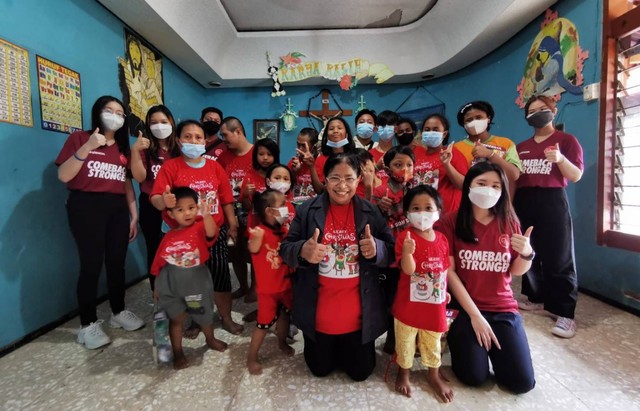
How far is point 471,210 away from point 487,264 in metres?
0.30

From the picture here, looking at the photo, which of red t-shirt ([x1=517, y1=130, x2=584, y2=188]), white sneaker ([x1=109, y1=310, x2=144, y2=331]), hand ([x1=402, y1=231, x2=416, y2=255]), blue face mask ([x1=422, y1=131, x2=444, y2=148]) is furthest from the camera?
white sneaker ([x1=109, y1=310, x2=144, y2=331])

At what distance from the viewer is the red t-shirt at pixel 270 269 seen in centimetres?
171

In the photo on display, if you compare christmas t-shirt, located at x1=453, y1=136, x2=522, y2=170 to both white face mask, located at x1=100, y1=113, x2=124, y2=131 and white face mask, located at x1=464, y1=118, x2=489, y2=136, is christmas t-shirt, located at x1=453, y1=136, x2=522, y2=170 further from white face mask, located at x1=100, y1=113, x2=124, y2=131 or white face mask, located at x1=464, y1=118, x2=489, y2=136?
white face mask, located at x1=100, y1=113, x2=124, y2=131

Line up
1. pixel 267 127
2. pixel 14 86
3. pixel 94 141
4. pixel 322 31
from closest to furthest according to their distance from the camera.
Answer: pixel 94 141 < pixel 14 86 < pixel 322 31 < pixel 267 127

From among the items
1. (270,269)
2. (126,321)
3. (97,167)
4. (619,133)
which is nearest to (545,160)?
(619,133)

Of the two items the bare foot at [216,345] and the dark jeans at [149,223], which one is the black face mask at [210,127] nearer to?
the dark jeans at [149,223]

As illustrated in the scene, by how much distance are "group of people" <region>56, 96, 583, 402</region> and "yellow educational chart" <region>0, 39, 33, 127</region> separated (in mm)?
418

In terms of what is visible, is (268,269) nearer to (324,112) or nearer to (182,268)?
(182,268)

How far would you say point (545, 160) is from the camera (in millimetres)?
2162

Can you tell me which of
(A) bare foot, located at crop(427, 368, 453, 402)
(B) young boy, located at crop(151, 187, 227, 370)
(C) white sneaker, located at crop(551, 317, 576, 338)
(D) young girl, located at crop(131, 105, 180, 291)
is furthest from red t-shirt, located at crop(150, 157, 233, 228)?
(C) white sneaker, located at crop(551, 317, 576, 338)

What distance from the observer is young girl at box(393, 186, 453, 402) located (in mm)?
1477

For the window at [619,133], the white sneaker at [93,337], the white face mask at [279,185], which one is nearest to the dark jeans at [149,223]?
the white sneaker at [93,337]

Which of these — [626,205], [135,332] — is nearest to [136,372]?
[135,332]

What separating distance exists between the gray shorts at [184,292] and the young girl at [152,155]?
0.85 meters
